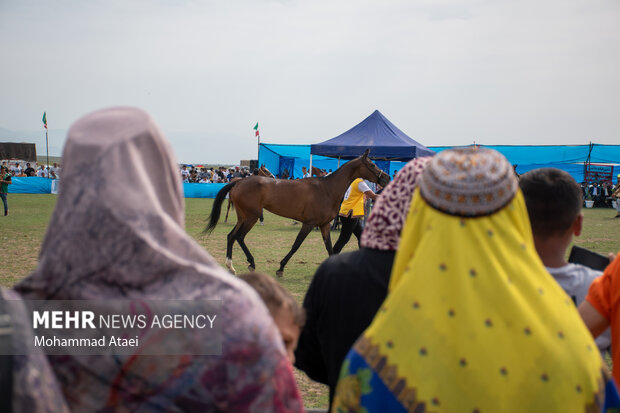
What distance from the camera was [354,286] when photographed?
69.9 inches

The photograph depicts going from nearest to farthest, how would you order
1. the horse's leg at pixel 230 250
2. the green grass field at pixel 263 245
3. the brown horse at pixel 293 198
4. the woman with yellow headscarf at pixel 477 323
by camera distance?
the woman with yellow headscarf at pixel 477 323 → the green grass field at pixel 263 245 → the horse's leg at pixel 230 250 → the brown horse at pixel 293 198

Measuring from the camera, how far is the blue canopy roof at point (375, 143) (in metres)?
14.2

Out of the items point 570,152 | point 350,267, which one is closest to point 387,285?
point 350,267

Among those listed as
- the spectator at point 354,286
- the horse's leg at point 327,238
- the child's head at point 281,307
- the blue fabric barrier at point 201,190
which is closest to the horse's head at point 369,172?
the horse's leg at point 327,238

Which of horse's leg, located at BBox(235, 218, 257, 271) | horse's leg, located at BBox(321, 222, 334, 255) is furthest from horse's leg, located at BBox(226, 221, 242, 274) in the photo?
horse's leg, located at BBox(321, 222, 334, 255)

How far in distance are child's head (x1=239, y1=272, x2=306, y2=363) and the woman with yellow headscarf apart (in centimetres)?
33

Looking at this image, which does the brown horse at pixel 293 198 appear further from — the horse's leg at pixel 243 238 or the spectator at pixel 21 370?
the spectator at pixel 21 370

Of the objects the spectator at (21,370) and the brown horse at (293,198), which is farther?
the brown horse at (293,198)

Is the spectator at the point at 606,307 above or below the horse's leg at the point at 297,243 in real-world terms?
above

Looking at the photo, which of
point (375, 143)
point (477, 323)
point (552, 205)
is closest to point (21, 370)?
point (477, 323)

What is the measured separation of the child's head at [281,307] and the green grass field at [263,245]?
2.28 m

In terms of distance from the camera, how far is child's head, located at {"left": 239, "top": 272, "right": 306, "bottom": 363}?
158 centimetres

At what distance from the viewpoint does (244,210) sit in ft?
32.2

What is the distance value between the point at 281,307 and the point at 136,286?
0.55 m
